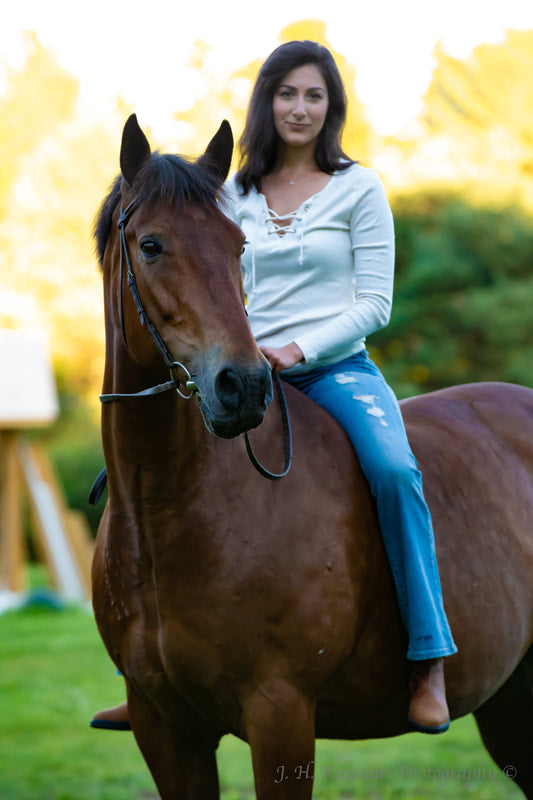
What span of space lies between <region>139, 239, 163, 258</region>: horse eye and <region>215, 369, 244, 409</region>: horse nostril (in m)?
0.45

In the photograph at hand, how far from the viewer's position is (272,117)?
3301 millimetres

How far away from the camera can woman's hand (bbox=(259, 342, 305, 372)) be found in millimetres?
2871

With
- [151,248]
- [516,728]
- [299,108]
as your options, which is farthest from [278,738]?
[299,108]

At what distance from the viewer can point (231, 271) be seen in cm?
252

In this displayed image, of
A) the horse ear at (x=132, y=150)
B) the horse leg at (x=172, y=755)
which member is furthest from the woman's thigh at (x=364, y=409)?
the horse leg at (x=172, y=755)

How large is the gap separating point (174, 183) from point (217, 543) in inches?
43.5

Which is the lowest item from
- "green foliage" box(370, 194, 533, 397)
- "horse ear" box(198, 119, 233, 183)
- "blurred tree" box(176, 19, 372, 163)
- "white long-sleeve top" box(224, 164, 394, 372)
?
"green foliage" box(370, 194, 533, 397)

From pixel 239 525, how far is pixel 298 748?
2.31ft

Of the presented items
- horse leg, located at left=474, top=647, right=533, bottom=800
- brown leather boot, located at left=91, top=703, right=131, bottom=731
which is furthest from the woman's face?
horse leg, located at left=474, top=647, right=533, bottom=800

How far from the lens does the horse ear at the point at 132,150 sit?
2.64 metres

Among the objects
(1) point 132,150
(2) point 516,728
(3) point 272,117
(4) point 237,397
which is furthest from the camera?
(2) point 516,728

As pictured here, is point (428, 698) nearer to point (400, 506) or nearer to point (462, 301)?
point (400, 506)

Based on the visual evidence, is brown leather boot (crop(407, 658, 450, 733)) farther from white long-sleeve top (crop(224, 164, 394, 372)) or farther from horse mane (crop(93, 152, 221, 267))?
horse mane (crop(93, 152, 221, 267))

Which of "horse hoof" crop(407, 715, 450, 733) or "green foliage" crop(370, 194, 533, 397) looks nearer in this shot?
"horse hoof" crop(407, 715, 450, 733)
